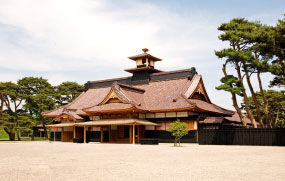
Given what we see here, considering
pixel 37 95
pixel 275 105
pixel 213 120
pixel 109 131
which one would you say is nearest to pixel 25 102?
pixel 37 95

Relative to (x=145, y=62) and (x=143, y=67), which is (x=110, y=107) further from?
(x=145, y=62)

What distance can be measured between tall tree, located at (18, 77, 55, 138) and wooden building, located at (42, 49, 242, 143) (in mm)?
5762

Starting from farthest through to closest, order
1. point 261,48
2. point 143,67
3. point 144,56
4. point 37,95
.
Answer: point 37,95 → point 144,56 → point 143,67 → point 261,48

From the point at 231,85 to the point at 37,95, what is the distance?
3241 cm

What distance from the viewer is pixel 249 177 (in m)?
8.94

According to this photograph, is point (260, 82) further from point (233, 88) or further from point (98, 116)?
point (98, 116)

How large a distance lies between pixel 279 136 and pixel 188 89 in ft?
40.9

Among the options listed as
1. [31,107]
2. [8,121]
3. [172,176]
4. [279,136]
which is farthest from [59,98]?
[172,176]

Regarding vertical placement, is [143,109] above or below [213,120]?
above

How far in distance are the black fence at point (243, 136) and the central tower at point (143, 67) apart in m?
14.7

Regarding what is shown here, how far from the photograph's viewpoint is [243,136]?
2811cm

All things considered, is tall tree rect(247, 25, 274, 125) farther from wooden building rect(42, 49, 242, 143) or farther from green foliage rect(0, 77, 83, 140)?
green foliage rect(0, 77, 83, 140)

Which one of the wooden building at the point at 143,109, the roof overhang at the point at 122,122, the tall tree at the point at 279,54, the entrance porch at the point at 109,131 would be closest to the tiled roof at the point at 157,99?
the wooden building at the point at 143,109

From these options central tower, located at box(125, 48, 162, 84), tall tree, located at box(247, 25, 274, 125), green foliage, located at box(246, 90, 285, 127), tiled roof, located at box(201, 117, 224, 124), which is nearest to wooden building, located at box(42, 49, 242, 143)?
central tower, located at box(125, 48, 162, 84)
